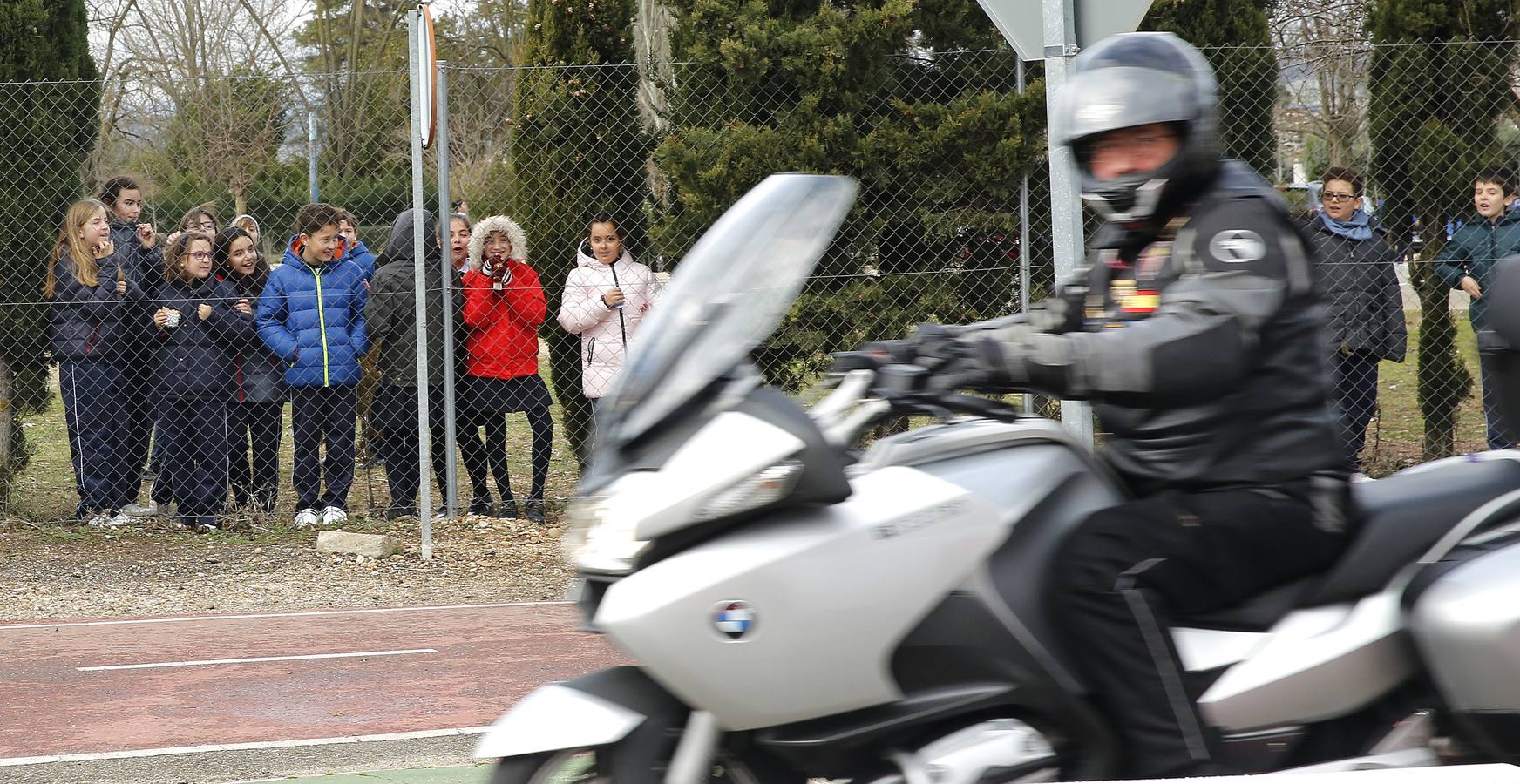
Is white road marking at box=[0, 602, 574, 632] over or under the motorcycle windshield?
under

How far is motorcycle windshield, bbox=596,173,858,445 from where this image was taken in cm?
295

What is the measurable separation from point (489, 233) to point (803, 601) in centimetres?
751

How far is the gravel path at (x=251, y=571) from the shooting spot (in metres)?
8.54

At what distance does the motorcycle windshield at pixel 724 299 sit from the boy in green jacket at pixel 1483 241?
7527mm

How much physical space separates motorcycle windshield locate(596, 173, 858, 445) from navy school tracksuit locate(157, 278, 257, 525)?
7.51 metres

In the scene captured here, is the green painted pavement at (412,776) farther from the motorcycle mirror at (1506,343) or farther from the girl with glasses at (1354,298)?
the girl with glasses at (1354,298)

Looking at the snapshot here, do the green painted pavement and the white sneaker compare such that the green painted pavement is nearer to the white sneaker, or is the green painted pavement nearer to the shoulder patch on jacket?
the shoulder patch on jacket

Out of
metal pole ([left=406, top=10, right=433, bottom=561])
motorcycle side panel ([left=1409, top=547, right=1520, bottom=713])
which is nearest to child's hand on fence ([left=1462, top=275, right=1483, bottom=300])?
metal pole ([left=406, top=10, right=433, bottom=561])

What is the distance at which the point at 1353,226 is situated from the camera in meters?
9.66

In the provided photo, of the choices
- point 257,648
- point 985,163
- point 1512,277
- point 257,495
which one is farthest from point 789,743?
point 257,495

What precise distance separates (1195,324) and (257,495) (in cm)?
852

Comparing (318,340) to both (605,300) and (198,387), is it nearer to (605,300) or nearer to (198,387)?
(198,387)

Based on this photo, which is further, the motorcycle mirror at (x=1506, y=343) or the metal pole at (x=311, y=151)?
the metal pole at (x=311, y=151)

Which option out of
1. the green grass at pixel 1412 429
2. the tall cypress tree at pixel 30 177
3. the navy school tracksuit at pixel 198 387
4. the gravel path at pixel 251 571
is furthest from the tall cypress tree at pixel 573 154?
the green grass at pixel 1412 429
